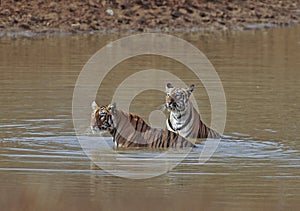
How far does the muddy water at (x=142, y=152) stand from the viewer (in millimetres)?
A: 7199

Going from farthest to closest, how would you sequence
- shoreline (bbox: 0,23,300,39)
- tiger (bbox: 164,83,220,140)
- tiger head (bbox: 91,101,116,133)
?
1. shoreline (bbox: 0,23,300,39)
2. tiger (bbox: 164,83,220,140)
3. tiger head (bbox: 91,101,116,133)

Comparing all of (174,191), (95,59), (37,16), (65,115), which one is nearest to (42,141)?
Result: (65,115)

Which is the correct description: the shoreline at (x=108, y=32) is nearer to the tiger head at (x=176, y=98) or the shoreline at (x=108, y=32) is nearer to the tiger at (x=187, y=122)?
the tiger at (x=187, y=122)

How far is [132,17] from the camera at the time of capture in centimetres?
2059

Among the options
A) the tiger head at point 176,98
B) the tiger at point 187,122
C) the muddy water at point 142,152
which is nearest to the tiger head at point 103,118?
the muddy water at point 142,152

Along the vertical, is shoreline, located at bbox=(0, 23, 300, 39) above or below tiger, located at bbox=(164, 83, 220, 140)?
above

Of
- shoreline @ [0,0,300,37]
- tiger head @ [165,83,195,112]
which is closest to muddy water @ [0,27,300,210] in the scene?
tiger head @ [165,83,195,112]

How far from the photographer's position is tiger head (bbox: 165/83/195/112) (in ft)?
33.1

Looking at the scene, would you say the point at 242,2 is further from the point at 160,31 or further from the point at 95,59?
the point at 95,59

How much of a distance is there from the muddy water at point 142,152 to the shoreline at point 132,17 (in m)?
1.15

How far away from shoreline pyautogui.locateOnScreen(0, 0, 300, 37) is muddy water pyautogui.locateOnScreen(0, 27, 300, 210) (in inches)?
45.3

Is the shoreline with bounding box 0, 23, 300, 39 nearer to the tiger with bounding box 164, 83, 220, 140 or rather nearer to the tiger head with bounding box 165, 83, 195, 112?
the tiger with bounding box 164, 83, 220, 140

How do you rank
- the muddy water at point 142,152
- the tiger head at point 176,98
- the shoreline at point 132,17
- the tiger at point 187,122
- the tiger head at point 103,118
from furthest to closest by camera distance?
1. the shoreline at point 132,17
2. the tiger at point 187,122
3. the tiger head at point 176,98
4. the tiger head at point 103,118
5. the muddy water at point 142,152

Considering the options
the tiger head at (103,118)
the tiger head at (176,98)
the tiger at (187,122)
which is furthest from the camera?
the tiger at (187,122)
